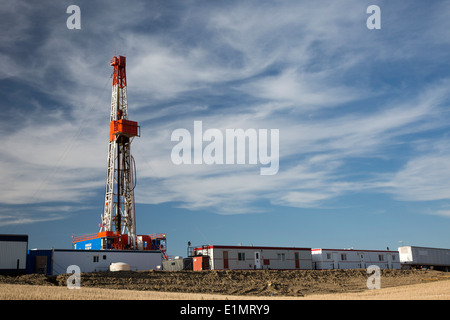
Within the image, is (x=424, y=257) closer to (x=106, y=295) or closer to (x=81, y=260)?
(x=81, y=260)

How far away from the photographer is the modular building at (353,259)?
2205 inches

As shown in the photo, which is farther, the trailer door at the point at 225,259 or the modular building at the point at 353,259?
the modular building at the point at 353,259

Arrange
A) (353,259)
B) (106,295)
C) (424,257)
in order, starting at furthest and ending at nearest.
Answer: (424,257) → (353,259) → (106,295)

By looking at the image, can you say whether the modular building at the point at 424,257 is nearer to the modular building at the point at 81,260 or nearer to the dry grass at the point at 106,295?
the modular building at the point at 81,260

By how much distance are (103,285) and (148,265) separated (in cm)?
1413

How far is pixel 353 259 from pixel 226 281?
25517 mm

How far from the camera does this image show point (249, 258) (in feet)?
161

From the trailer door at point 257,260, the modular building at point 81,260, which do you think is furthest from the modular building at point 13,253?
the trailer door at point 257,260

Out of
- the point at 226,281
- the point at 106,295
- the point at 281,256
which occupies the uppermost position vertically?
the point at 281,256

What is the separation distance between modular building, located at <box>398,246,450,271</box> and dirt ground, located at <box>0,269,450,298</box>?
67.1 ft

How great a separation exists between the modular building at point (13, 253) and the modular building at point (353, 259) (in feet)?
107

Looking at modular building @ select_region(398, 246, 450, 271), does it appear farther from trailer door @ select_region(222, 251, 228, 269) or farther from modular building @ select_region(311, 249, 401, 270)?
trailer door @ select_region(222, 251, 228, 269)

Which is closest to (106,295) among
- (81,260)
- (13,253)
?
(13,253)

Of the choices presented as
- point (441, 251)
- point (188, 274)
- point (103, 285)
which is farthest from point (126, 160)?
point (441, 251)
